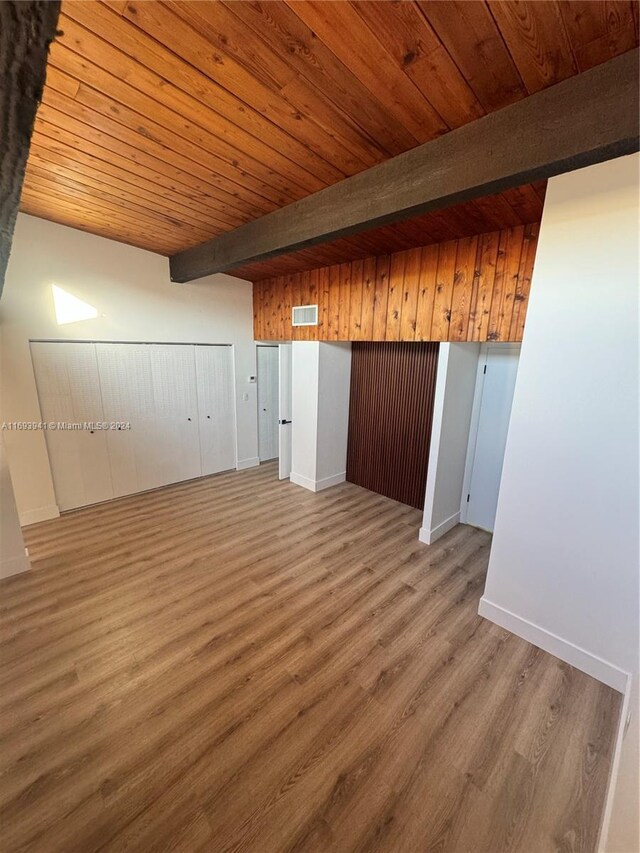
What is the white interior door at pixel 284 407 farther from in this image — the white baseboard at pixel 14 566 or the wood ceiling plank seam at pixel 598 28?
the wood ceiling plank seam at pixel 598 28

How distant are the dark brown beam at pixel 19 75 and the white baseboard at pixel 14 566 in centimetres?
293

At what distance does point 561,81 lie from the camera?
126cm

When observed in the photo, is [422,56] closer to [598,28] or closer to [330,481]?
[598,28]

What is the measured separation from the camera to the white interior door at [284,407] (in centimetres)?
442

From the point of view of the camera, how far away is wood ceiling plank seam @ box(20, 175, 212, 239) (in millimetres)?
2393

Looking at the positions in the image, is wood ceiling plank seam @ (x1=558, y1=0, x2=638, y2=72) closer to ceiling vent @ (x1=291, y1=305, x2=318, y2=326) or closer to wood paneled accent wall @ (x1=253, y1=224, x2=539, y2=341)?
wood paneled accent wall @ (x1=253, y1=224, x2=539, y2=341)

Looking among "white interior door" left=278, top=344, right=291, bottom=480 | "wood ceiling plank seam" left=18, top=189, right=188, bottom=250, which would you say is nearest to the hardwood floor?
"white interior door" left=278, top=344, right=291, bottom=480

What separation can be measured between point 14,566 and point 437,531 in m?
3.74

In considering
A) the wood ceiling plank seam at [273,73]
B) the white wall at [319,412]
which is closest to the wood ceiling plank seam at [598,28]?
the wood ceiling plank seam at [273,73]

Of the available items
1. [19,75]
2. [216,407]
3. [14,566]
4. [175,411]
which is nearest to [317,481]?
[216,407]

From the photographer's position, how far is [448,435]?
3.17 m

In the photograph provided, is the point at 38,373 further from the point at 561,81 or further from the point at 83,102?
the point at 561,81

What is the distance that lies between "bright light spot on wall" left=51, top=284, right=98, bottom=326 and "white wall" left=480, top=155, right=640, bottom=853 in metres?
4.07

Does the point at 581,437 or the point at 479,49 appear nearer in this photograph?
the point at 479,49
